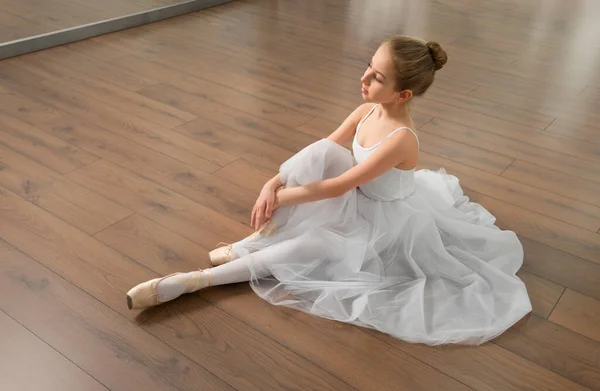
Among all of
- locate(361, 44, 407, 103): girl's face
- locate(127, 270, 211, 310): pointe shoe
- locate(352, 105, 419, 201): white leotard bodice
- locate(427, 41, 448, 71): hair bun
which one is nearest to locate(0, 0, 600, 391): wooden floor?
locate(127, 270, 211, 310): pointe shoe

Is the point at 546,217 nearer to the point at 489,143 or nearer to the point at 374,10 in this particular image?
the point at 489,143

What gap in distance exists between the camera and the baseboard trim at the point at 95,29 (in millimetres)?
3260

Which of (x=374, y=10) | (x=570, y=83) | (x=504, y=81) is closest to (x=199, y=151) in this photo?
(x=504, y=81)

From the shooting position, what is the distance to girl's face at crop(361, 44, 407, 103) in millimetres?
1627

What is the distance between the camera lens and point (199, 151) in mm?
2484

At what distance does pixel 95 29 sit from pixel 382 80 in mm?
2454

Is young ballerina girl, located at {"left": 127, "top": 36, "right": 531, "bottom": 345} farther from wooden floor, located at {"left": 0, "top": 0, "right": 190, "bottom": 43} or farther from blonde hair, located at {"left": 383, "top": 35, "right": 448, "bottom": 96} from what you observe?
wooden floor, located at {"left": 0, "top": 0, "right": 190, "bottom": 43}

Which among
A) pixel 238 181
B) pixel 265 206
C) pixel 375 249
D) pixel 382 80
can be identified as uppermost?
pixel 382 80

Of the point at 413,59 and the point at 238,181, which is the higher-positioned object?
the point at 413,59

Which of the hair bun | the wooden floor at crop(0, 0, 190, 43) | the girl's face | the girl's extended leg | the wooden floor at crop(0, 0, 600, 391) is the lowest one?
the wooden floor at crop(0, 0, 600, 391)

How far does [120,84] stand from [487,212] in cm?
182

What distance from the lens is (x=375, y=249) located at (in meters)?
1.78

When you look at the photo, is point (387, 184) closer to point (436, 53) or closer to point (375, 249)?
point (375, 249)

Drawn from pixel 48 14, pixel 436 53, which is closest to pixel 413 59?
pixel 436 53
